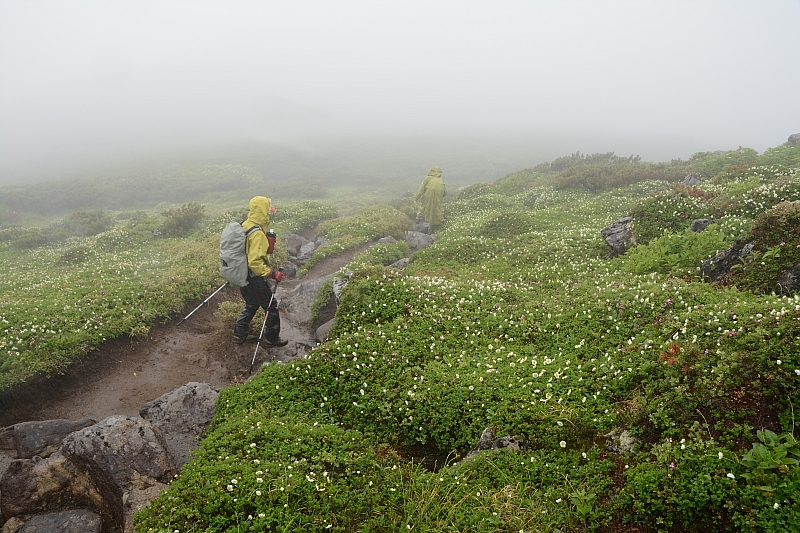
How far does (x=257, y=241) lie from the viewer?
1307 cm

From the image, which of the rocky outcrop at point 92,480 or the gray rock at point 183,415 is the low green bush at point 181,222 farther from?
the rocky outcrop at point 92,480

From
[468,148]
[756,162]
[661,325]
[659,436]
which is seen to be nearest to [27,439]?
[659,436]

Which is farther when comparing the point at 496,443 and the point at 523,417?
the point at 523,417

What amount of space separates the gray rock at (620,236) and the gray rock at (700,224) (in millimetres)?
1901

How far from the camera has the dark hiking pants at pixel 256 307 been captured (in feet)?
44.8

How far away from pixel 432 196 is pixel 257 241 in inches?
668

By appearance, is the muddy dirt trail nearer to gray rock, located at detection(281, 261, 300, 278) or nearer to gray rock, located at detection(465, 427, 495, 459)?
gray rock, located at detection(281, 261, 300, 278)

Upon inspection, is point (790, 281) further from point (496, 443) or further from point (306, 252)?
point (306, 252)

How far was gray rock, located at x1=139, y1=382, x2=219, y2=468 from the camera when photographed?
9.37m

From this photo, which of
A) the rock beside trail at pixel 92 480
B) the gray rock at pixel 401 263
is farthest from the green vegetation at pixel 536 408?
the gray rock at pixel 401 263

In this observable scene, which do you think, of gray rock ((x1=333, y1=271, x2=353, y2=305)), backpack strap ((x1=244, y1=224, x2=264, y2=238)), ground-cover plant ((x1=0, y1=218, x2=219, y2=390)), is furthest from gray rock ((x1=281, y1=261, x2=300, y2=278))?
backpack strap ((x1=244, y1=224, x2=264, y2=238))

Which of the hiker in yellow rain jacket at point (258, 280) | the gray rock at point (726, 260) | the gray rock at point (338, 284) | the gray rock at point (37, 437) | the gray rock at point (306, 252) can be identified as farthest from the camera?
the gray rock at point (306, 252)

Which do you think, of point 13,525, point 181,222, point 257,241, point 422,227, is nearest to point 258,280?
point 257,241

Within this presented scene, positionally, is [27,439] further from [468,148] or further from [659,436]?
[468,148]
